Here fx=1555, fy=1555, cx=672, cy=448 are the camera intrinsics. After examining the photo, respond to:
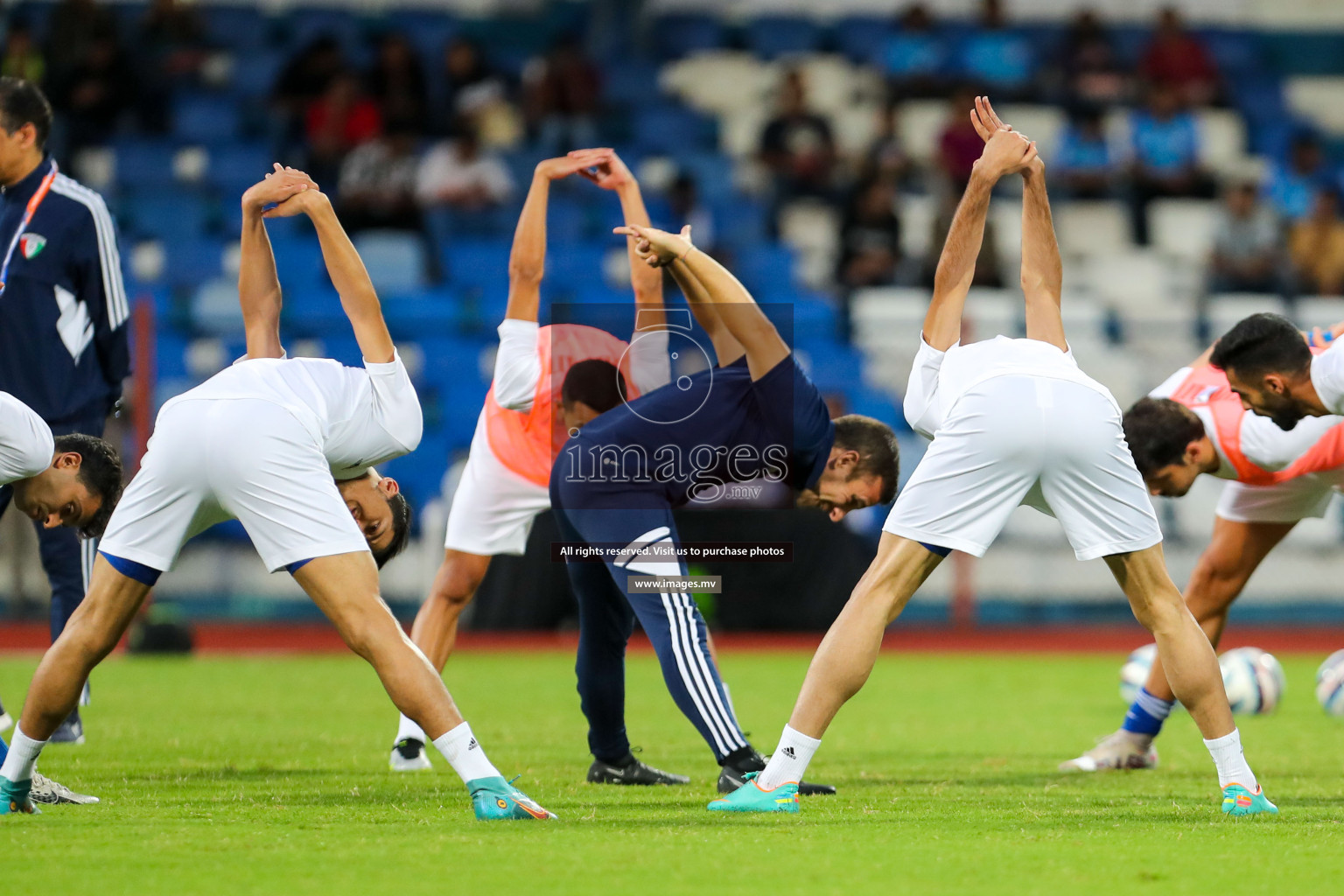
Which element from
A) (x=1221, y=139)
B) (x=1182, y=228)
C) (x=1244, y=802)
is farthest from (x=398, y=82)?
(x=1244, y=802)

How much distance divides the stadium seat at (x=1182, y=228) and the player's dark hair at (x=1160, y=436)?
12.8 m

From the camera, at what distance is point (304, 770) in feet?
21.5

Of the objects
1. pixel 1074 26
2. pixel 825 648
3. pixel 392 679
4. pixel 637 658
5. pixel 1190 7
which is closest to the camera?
pixel 392 679

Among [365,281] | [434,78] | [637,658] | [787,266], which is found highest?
[434,78]

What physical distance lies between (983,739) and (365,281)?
4222mm

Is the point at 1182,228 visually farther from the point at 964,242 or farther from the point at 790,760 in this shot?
the point at 790,760

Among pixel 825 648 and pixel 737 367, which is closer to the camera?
pixel 825 648

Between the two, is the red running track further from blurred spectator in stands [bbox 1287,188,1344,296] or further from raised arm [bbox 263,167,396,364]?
raised arm [bbox 263,167,396,364]

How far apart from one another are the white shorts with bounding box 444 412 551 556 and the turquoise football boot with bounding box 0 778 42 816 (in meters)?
2.34

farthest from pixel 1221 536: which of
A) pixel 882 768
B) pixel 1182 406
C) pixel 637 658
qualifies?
pixel 637 658

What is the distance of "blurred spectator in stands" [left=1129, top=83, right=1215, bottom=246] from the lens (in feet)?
60.2

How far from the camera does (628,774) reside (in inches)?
248

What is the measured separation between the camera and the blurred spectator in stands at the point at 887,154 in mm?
16922

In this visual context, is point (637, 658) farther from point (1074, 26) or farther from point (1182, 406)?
point (1074, 26)
